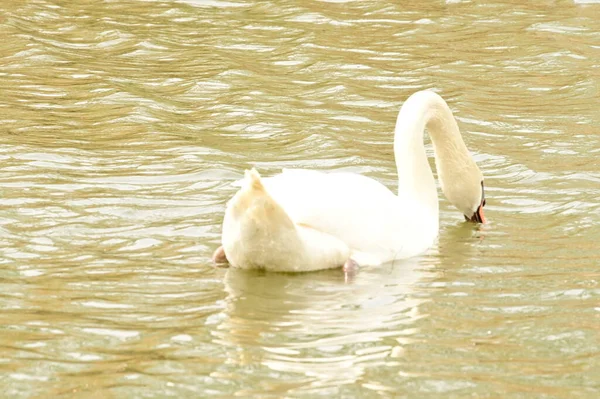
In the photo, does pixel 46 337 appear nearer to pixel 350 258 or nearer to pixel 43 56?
pixel 350 258

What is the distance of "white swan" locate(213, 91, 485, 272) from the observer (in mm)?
7398

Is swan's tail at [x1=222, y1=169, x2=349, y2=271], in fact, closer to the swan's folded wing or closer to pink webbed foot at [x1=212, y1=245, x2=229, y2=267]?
the swan's folded wing

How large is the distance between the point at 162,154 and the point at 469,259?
3281 millimetres

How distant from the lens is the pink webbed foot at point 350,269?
776 cm

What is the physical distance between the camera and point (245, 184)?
720cm

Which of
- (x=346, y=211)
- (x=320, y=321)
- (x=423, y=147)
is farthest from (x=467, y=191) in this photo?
(x=320, y=321)

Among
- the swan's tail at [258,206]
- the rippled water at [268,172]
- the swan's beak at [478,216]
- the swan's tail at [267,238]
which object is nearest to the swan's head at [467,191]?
the swan's beak at [478,216]

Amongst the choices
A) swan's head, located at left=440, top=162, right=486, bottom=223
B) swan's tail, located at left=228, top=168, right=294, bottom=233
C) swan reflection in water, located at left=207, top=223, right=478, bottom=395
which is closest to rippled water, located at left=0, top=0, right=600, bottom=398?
swan reflection in water, located at left=207, top=223, right=478, bottom=395

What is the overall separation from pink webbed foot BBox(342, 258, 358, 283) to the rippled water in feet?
0.23

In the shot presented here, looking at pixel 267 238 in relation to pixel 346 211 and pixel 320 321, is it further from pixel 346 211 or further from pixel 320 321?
pixel 320 321

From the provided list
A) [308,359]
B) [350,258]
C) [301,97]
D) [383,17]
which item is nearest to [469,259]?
[350,258]

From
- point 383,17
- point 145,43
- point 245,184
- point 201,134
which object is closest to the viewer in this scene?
point 245,184

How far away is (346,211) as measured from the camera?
25.8ft

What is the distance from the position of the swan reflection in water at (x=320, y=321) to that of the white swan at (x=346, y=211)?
0.37 ft
